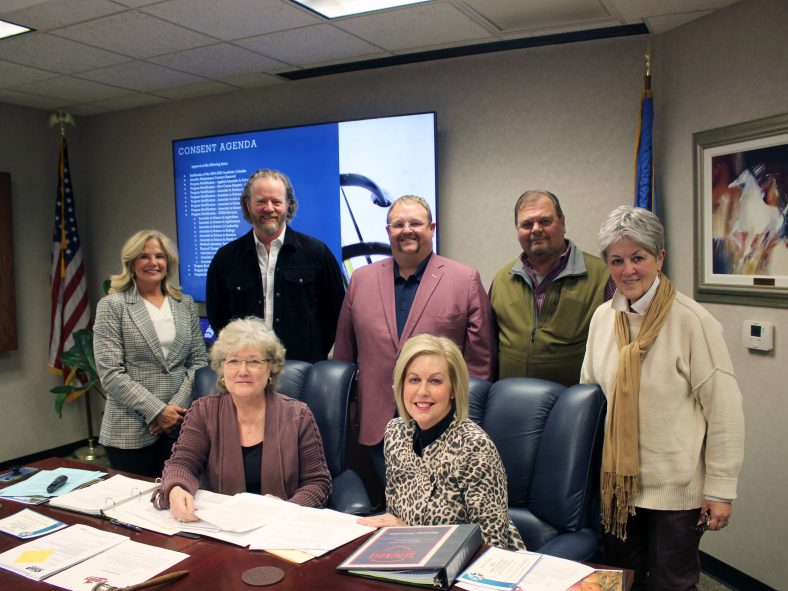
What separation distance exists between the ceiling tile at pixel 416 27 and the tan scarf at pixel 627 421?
1.72 metres

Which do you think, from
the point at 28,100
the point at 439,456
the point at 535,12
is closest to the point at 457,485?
the point at 439,456

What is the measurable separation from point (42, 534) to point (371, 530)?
837 millimetres

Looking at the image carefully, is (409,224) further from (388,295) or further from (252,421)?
(252,421)

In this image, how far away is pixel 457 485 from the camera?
1735mm

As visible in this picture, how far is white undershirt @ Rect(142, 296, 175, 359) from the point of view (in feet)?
9.13

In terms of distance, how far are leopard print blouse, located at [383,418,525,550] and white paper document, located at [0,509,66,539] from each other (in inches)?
35.4

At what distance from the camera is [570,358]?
237 cm

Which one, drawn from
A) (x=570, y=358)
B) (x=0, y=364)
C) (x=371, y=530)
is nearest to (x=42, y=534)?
(x=371, y=530)

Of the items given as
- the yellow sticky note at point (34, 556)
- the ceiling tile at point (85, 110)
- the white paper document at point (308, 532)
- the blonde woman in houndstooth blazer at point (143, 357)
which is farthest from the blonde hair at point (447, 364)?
the ceiling tile at point (85, 110)

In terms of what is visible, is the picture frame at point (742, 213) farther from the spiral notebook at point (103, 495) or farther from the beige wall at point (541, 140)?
the spiral notebook at point (103, 495)

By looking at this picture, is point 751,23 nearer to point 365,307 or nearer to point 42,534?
point 365,307

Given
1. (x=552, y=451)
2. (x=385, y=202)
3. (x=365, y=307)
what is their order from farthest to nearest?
(x=385, y=202), (x=365, y=307), (x=552, y=451)

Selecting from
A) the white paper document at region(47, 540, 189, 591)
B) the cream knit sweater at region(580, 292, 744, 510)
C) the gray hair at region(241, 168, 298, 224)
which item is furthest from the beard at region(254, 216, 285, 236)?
the cream knit sweater at region(580, 292, 744, 510)

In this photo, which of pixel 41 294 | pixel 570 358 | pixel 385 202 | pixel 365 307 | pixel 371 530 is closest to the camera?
pixel 371 530
